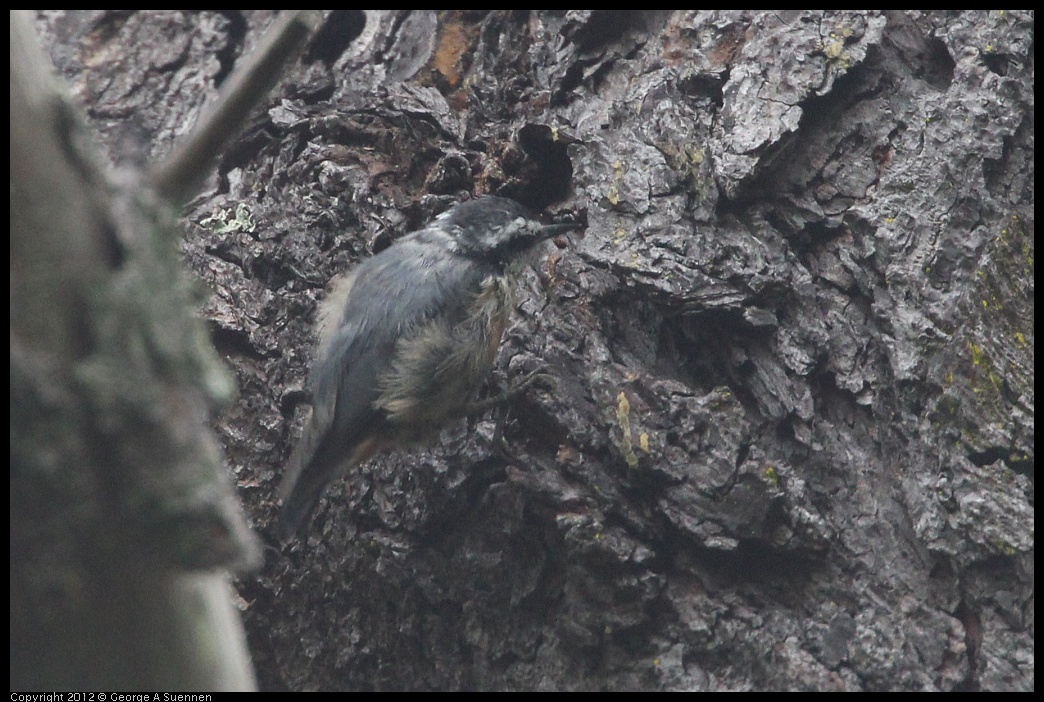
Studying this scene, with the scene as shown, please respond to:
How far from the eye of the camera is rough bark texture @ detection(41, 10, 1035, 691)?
7.30 feet

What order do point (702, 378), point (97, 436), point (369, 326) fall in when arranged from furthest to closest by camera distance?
point (369, 326) → point (702, 378) → point (97, 436)

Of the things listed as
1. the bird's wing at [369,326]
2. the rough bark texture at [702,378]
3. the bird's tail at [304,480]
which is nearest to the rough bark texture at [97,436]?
the rough bark texture at [702,378]

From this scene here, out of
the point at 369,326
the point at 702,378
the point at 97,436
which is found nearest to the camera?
the point at 97,436

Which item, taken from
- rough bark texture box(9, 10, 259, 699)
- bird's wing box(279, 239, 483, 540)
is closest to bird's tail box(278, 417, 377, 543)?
bird's wing box(279, 239, 483, 540)

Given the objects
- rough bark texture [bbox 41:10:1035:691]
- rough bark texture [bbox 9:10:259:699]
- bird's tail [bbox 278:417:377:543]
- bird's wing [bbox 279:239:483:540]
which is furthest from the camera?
bird's wing [bbox 279:239:483:540]

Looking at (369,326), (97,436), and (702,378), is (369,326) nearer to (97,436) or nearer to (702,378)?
(702,378)

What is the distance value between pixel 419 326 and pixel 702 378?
39.7 inches

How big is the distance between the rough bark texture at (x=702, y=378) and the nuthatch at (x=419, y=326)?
0.11 meters

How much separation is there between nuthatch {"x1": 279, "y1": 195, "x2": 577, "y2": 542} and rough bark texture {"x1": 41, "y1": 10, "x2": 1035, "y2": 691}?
11cm

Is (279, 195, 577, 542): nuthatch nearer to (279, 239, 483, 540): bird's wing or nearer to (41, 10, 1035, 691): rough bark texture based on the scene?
(279, 239, 483, 540): bird's wing

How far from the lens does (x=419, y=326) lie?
307cm

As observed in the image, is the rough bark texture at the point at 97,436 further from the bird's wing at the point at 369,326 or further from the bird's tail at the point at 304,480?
the bird's wing at the point at 369,326

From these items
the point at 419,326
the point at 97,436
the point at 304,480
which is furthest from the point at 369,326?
the point at 97,436

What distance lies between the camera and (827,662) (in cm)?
218
